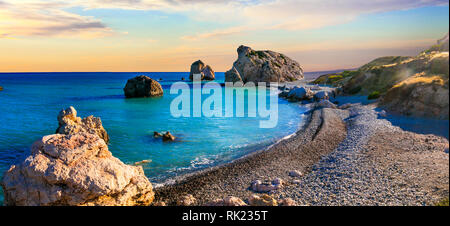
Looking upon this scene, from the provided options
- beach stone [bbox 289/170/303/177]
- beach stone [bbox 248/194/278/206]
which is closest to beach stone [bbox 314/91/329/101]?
beach stone [bbox 289/170/303/177]

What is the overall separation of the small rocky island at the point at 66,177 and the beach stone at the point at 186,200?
2840 millimetres

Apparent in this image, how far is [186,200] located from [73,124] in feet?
47.5

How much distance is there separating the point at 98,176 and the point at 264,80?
4240 inches

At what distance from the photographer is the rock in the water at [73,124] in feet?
75.7

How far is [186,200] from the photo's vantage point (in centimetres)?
1465

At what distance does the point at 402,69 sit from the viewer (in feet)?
171

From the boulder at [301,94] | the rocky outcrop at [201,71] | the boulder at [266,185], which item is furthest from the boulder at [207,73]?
the boulder at [266,185]

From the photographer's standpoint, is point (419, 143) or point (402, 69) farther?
point (402, 69)

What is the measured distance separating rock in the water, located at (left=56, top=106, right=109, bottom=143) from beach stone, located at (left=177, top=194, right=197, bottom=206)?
12884mm

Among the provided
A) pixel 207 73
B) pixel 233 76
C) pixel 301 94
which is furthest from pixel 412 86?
pixel 207 73
